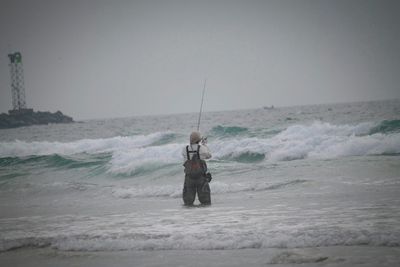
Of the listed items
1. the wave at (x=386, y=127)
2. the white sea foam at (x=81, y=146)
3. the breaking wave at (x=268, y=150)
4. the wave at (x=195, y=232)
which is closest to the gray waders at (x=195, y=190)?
the wave at (x=195, y=232)

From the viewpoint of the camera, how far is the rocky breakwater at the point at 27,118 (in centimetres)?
10806

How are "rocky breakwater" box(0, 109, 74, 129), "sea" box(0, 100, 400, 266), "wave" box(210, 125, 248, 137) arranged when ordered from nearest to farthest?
"sea" box(0, 100, 400, 266), "wave" box(210, 125, 248, 137), "rocky breakwater" box(0, 109, 74, 129)

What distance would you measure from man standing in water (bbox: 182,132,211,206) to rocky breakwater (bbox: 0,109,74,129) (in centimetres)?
10773

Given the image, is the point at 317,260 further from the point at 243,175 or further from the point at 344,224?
the point at 243,175

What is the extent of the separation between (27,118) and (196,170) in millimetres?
112916

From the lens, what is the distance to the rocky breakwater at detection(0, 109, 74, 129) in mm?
108062

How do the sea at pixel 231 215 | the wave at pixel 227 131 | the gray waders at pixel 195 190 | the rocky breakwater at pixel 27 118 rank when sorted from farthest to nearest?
the rocky breakwater at pixel 27 118 < the wave at pixel 227 131 < the gray waders at pixel 195 190 < the sea at pixel 231 215

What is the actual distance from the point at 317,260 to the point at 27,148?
33.7 m

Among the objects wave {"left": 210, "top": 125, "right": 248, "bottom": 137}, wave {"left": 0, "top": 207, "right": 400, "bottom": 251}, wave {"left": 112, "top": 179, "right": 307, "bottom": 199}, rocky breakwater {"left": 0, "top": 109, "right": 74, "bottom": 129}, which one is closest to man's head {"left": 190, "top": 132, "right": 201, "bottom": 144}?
wave {"left": 0, "top": 207, "right": 400, "bottom": 251}

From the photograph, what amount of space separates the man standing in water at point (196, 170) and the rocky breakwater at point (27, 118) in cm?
10773

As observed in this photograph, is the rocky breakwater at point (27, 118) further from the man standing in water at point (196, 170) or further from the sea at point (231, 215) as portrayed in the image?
the man standing in water at point (196, 170)

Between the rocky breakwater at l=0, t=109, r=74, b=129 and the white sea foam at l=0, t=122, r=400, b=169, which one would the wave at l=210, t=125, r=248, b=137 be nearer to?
the white sea foam at l=0, t=122, r=400, b=169

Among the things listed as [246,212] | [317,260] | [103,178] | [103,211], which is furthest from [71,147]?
[317,260]

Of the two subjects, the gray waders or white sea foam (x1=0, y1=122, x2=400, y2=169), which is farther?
white sea foam (x1=0, y1=122, x2=400, y2=169)
